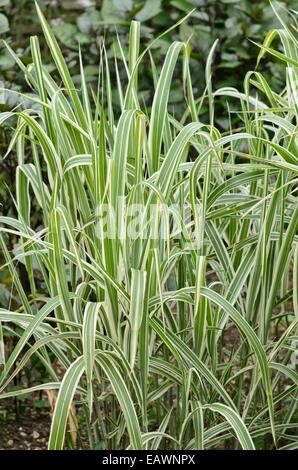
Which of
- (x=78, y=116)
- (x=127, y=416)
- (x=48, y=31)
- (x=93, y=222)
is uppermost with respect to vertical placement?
(x=48, y=31)

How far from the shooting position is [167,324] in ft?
6.38

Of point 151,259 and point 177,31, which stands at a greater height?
point 177,31

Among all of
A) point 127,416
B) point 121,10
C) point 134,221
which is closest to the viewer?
point 127,416

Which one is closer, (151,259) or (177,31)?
(151,259)

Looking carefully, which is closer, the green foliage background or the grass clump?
the grass clump

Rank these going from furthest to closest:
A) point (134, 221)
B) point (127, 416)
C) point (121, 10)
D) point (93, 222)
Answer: point (121, 10), point (93, 222), point (134, 221), point (127, 416)

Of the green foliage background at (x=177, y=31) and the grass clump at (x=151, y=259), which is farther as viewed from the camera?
the green foliage background at (x=177, y=31)
